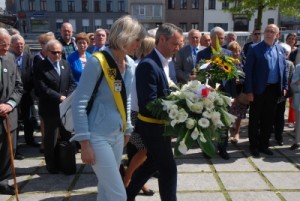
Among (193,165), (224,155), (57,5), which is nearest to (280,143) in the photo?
(224,155)

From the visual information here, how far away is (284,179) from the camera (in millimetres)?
4695

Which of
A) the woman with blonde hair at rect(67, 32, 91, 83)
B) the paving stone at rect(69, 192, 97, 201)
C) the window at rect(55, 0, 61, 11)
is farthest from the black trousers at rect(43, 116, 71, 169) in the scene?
the window at rect(55, 0, 61, 11)

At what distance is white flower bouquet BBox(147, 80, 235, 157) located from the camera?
→ 9.13ft

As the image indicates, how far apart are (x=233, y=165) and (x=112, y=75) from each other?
3200 mm

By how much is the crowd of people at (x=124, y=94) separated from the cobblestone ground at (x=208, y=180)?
0.24 meters

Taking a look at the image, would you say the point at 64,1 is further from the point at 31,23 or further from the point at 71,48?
the point at 71,48

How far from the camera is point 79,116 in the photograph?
100 inches

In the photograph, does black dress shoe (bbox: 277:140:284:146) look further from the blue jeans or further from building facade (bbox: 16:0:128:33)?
building facade (bbox: 16:0:128:33)

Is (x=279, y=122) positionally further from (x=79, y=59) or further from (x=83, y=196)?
(x=83, y=196)

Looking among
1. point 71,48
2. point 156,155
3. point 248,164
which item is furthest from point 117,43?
point 71,48

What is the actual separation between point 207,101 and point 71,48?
14.6ft

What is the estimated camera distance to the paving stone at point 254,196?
410cm

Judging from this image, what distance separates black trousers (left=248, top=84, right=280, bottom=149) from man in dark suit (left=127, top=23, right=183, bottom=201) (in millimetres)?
2879

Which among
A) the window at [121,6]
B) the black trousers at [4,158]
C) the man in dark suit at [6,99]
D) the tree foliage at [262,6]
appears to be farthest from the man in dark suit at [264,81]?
the window at [121,6]
